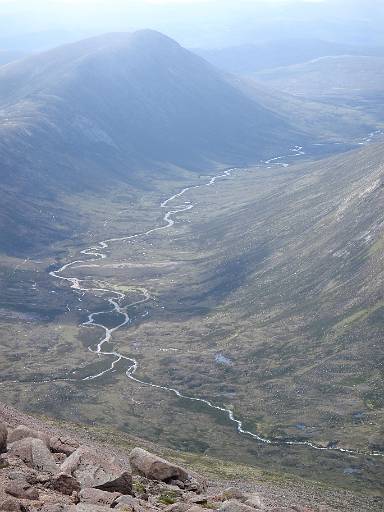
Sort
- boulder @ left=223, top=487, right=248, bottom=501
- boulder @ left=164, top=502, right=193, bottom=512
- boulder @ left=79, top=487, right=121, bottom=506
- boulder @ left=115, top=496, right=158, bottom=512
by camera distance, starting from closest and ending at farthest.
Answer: boulder @ left=115, top=496, right=158, bottom=512, boulder @ left=79, top=487, right=121, bottom=506, boulder @ left=164, top=502, right=193, bottom=512, boulder @ left=223, top=487, right=248, bottom=501

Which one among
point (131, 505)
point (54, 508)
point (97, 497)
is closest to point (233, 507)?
point (131, 505)

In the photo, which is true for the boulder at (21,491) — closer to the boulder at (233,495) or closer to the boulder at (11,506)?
the boulder at (11,506)

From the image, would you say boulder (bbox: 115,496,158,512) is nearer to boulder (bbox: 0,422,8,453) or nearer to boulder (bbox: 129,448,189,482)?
boulder (bbox: 129,448,189,482)

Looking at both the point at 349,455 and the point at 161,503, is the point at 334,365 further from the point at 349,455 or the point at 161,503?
the point at 161,503

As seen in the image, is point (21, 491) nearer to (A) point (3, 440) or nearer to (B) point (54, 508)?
(B) point (54, 508)

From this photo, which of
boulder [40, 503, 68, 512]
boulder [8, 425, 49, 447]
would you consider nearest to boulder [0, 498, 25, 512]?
boulder [40, 503, 68, 512]

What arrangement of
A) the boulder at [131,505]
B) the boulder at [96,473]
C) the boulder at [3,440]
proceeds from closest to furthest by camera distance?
the boulder at [131,505], the boulder at [96,473], the boulder at [3,440]

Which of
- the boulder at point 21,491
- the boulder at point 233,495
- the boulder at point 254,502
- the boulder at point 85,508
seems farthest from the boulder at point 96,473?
the boulder at point 254,502
